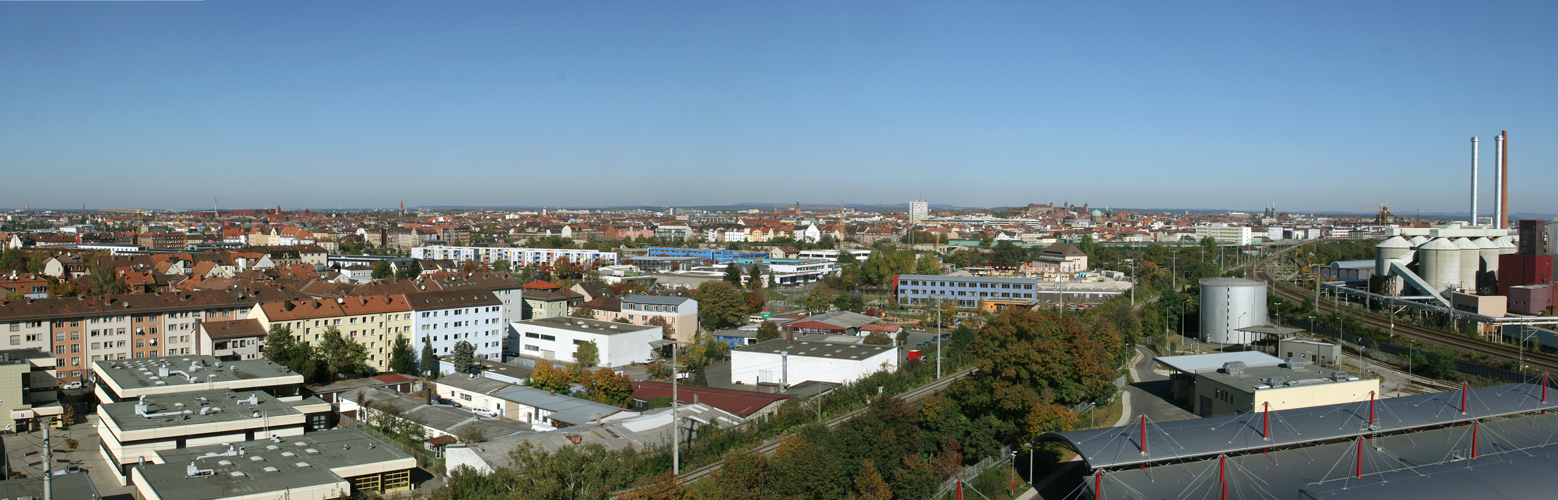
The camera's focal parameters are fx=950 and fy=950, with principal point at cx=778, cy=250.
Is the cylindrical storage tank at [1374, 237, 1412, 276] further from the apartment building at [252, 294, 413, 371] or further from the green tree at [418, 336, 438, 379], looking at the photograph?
the apartment building at [252, 294, 413, 371]

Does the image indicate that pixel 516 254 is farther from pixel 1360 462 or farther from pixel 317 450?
pixel 1360 462

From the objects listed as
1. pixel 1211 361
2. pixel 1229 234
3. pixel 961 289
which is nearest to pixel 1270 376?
pixel 1211 361

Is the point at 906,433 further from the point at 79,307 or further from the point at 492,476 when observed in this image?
the point at 79,307

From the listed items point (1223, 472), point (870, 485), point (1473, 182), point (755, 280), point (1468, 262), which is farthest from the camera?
point (755, 280)

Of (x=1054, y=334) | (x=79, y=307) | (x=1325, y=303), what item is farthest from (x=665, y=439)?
(x=1325, y=303)

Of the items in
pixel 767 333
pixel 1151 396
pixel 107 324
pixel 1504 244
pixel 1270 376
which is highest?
pixel 1504 244

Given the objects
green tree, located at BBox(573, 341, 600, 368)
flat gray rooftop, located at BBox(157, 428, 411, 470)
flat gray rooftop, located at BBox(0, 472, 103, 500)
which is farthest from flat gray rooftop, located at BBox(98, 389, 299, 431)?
green tree, located at BBox(573, 341, 600, 368)
